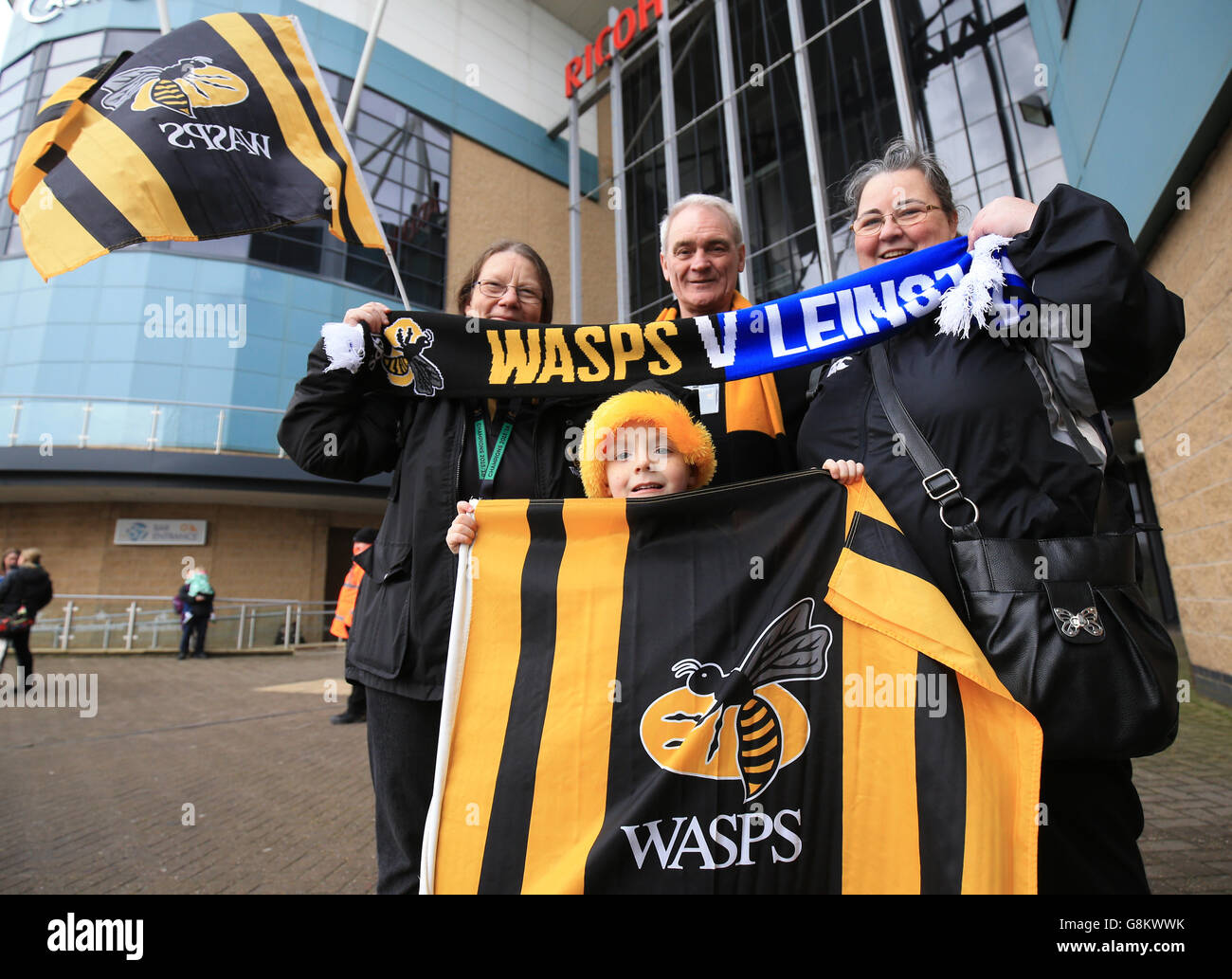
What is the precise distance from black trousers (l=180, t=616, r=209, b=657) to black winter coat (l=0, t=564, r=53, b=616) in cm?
492

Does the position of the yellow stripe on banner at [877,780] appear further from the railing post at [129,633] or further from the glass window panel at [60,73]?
the glass window panel at [60,73]

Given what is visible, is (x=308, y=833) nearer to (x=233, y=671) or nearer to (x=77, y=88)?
(x=77, y=88)

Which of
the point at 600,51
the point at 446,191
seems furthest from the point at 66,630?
the point at 600,51

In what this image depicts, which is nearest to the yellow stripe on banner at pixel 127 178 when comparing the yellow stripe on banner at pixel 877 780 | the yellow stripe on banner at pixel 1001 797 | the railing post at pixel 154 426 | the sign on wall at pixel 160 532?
the yellow stripe on banner at pixel 877 780

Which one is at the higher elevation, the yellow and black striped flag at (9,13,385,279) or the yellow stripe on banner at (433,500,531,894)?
the yellow and black striped flag at (9,13,385,279)

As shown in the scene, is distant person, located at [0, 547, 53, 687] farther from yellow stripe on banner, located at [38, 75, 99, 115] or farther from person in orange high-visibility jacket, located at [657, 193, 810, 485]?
person in orange high-visibility jacket, located at [657, 193, 810, 485]

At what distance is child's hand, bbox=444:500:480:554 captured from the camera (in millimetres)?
1861

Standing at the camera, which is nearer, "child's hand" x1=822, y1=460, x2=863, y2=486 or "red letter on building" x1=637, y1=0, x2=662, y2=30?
"child's hand" x1=822, y1=460, x2=863, y2=486

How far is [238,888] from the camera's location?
3104 millimetres

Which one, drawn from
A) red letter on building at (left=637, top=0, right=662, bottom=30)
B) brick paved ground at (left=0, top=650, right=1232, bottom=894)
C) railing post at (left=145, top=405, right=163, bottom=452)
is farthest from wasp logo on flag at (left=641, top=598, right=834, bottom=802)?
red letter on building at (left=637, top=0, right=662, bottom=30)

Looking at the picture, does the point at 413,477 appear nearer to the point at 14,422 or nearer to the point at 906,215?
the point at 906,215

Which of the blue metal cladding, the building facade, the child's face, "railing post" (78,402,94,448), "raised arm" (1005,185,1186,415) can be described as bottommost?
the child's face

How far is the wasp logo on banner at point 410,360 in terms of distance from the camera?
7.32 ft

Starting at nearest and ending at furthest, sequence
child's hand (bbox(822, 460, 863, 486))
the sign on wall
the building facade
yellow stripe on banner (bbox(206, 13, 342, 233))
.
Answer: child's hand (bbox(822, 460, 863, 486)) < yellow stripe on banner (bbox(206, 13, 342, 233)) < the building facade < the sign on wall
